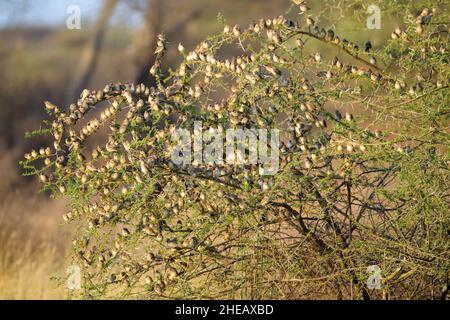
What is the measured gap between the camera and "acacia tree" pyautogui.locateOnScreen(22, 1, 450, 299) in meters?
4.10

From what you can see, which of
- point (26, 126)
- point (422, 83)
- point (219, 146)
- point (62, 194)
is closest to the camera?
point (219, 146)

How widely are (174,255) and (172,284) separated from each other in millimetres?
152

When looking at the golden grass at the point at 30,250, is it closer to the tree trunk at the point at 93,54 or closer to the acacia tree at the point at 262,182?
the acacia tree at the point at 262,182

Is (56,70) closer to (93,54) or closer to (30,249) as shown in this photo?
(93,54)

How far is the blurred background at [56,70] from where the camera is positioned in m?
6.99

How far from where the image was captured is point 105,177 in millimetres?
4195

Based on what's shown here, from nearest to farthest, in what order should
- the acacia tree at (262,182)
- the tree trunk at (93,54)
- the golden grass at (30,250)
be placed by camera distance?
the acacia tree at (262,182) < the golden grass at (30,250) < the tree trunk at (93,54)

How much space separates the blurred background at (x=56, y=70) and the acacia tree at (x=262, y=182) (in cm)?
39

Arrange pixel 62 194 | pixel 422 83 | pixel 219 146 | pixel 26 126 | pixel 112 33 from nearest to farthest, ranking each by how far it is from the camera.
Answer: pixel 219 146 < pixel 62 194 < pixel 422 83 < pixel 26 126 < pixel 112 33

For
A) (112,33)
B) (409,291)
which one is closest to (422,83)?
(409,291)

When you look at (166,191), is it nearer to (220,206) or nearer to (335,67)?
(220,206)

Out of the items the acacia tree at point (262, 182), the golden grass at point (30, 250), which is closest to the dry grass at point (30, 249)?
the golden grass at point (30, 250)

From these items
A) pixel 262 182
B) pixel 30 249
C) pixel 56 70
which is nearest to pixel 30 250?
pixel 30 249

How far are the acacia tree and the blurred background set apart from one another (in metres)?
0.39
